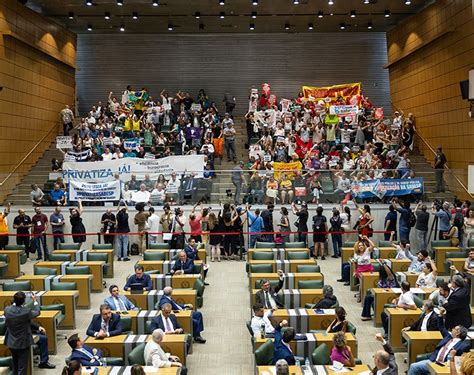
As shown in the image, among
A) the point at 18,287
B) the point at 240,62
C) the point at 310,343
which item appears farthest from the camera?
the point at 240,62

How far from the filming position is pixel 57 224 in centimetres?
1936

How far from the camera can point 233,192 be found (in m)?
20.3

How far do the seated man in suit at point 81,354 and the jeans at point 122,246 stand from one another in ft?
33.2

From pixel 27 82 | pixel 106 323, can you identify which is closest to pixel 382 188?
pixel 106 323

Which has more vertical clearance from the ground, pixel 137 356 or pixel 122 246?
pixel 122 246

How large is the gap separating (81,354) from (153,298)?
326 centimetres

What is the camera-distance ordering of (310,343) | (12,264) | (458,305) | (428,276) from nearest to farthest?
(310,343) → (458,305) → (428,276) → (12,264)

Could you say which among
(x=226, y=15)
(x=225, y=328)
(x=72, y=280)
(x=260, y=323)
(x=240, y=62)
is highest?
(x=226, y=15)

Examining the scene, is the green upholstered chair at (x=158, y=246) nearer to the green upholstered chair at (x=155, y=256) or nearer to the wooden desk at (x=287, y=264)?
the green upholstered chair at (x=155, y=256)

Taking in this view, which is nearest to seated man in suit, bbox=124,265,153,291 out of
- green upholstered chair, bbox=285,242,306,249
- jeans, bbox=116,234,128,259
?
green upholstered chair, bbox=285,242,306,249

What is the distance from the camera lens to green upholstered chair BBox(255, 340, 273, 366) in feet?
29.3

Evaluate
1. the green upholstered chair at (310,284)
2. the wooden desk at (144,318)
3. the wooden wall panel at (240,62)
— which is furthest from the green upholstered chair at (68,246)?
the wooden wall panel at (240,62)

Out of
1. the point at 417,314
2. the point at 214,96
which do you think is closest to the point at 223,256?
the point at 417,314

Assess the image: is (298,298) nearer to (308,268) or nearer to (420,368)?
(308,268)
